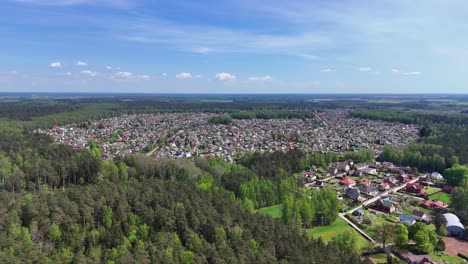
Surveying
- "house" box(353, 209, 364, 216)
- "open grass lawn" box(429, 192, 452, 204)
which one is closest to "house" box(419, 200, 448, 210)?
"open grass lawn" box(429, 192, 452, 204)

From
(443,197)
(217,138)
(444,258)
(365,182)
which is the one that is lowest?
(444,258)

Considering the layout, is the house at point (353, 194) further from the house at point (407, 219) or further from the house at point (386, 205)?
the house at point (407, 219)

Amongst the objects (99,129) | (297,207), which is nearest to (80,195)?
(297,207)

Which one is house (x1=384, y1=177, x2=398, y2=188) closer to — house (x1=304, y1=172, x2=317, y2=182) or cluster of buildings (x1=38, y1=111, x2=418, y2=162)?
house (x1=304, y1=172, x2=317, y2=182)

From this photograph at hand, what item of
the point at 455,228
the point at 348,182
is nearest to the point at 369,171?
the point at 348,182

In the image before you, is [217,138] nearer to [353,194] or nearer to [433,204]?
[353,194]

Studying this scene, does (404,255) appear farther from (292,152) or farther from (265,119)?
(265,119)

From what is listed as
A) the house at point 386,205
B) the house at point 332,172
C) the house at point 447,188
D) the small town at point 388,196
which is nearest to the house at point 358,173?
the small town at point 388,196
